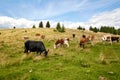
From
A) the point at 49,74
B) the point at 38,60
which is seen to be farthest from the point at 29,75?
the point at 38,60

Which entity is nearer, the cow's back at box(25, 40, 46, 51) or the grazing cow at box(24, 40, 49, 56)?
the grazing cow at box(24, 40, 49, 56)

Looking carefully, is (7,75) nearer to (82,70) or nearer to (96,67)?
(82,70)

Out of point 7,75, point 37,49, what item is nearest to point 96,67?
point 7,75

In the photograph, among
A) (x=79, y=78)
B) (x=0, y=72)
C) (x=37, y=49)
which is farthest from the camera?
(x=37, y=49)

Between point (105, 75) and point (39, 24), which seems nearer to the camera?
point (105, 75)

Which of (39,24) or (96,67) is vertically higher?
(39,24)

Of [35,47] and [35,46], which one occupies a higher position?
[35,46]

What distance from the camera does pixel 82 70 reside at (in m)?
15.4

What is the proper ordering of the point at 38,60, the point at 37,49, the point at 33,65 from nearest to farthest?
the point at 33,65 < the point at 38,60 < the point at 37,49

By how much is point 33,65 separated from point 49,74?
121 inches

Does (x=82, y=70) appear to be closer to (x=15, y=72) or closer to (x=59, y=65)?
(x=59, y=65)

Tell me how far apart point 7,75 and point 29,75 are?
176 centimetres

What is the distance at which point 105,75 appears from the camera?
14750 millimetres

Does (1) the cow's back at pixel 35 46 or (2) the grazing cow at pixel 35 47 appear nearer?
(2) the grazing cow at pixel 35 47
